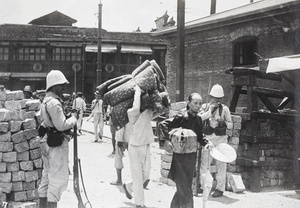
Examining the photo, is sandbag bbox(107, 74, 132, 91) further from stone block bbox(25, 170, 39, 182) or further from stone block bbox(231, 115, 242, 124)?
stone block bbox(231, 115, 242, 124)

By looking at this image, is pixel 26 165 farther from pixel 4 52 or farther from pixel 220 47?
pixel 4 52

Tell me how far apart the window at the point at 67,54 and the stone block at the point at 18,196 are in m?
29.8

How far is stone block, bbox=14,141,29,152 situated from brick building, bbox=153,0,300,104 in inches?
360

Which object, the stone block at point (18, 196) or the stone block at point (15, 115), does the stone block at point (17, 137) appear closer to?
the stone block at point (15, 115)

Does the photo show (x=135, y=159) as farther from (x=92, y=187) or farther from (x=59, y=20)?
(x=59, y=20)

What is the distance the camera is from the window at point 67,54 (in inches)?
1357

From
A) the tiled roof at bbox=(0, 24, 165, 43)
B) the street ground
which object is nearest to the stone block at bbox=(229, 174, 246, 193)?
the street ground

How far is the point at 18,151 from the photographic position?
18.1 ft

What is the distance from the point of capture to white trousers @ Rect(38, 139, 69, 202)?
4605 millimetres

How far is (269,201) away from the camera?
260 inches

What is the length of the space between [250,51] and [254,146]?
29.7ft

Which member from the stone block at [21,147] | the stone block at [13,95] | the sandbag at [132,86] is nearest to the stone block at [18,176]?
the stone block at [21,147]

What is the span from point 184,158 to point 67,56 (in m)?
31.2

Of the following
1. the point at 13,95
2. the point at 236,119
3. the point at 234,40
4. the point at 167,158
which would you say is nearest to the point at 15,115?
the point at 13,95
